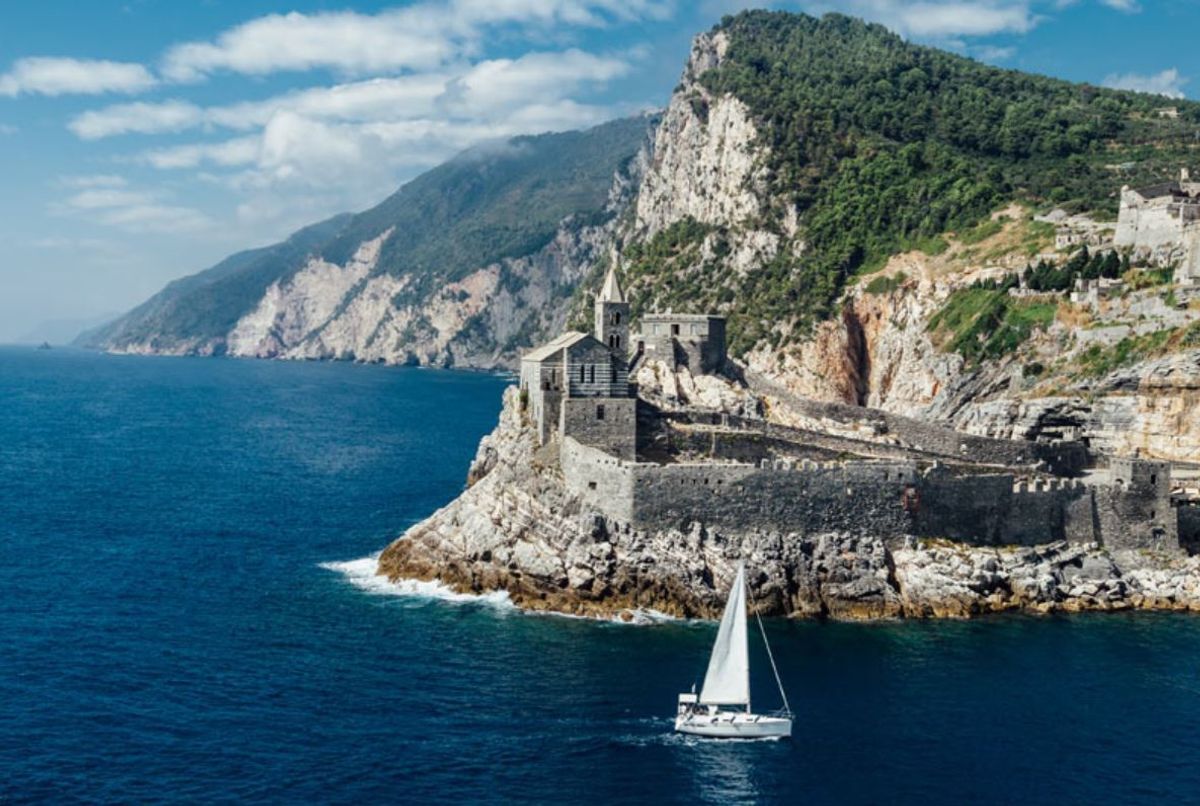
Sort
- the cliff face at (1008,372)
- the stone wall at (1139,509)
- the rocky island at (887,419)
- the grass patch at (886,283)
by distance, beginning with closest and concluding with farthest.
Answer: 1. the rocky island at (887,419)
2. the stone wall at (1139,509)
3. the cliff face at (1008,372)
4. the grass patch at (886,283)

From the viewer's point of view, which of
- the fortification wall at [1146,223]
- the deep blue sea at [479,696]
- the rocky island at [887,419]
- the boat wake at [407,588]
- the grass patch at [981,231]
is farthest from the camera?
the grass patch at [981,231]

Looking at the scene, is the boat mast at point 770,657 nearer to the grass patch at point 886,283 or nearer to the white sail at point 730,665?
the white sail at point 730,665

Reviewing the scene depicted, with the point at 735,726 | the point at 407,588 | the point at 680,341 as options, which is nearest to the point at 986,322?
the point at 680,341

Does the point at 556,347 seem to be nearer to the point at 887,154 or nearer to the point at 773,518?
the point at 773,518

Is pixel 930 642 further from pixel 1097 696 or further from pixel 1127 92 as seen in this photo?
pixel 1127 92

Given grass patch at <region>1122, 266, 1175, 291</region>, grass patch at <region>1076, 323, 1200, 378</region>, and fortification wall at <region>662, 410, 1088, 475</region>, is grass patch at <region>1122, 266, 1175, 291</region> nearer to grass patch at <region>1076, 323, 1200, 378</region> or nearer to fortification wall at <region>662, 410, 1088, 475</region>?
grass patch at <region>1076, 323, 1200, 378</region>

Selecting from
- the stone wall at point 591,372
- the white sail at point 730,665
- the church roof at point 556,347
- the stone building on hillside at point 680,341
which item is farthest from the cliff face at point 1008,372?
the white sail at point 730,665

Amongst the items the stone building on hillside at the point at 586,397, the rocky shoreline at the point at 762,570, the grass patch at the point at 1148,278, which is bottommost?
the rocky shoreline at the point at 762,570
